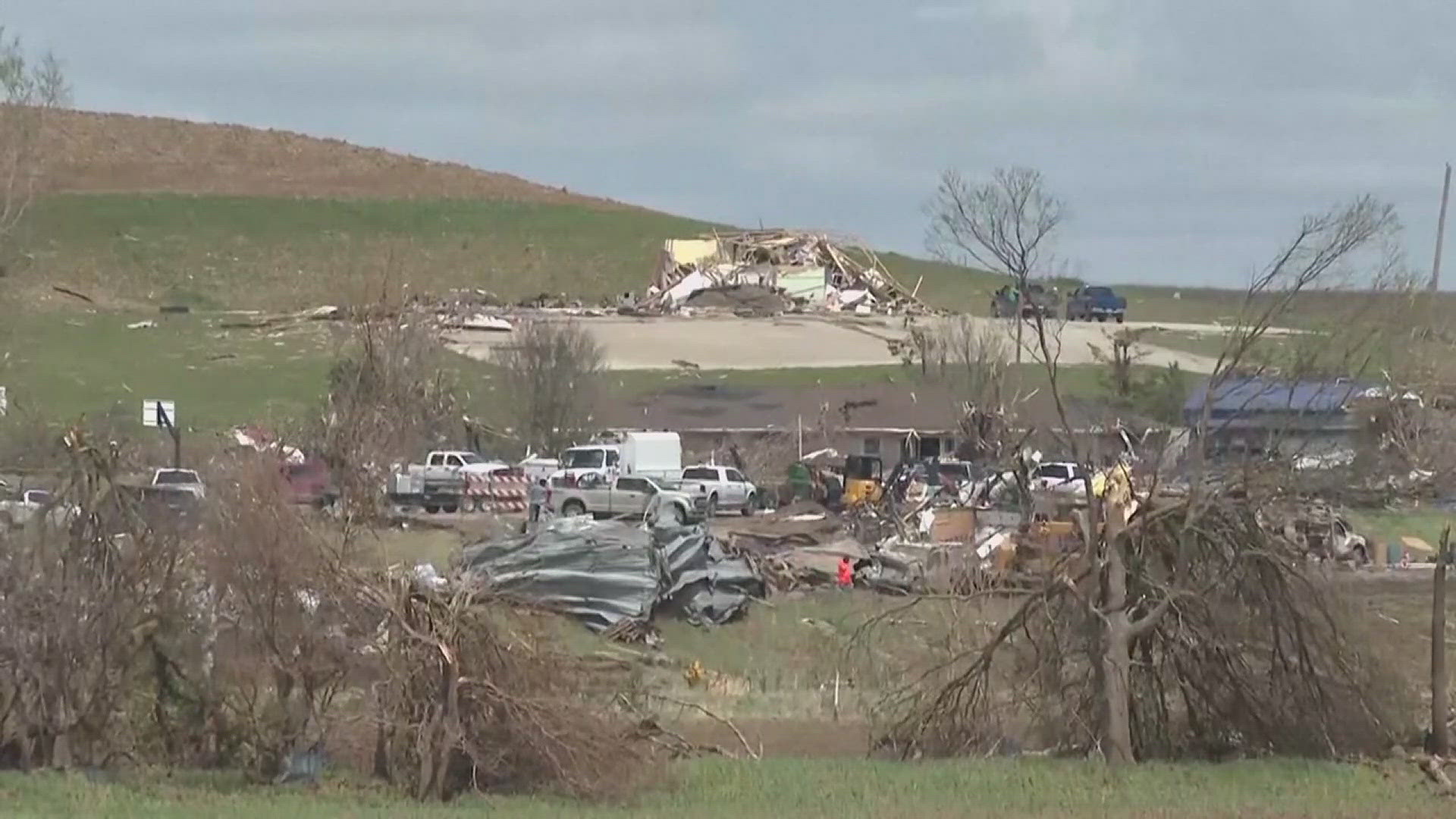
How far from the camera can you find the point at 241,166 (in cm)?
12975

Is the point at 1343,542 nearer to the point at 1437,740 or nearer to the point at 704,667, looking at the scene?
the point at 704,667

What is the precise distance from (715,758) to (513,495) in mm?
28845

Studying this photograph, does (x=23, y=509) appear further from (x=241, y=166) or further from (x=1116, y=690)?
(x=241, y=166)

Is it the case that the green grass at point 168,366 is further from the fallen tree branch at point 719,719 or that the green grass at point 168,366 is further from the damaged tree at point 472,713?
the damaged tree at point 472,713

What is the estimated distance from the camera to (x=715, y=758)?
1831 centimetres

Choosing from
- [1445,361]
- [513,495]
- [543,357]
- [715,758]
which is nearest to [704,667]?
[715,758]

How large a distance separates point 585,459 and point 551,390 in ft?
30.9

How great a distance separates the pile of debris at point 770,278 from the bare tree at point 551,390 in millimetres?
26469

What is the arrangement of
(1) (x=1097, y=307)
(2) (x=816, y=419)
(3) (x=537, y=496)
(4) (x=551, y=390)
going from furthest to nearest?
(1) (x=1097, y=307) → (2) (x=816, y=419) → (4) (x=551, y=390) → (3) (x=537, y=496)

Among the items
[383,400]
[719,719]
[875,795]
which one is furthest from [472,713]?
[383,400]

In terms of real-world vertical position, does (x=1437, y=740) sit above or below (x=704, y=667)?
above

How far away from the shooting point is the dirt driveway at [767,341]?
71750 millimetres

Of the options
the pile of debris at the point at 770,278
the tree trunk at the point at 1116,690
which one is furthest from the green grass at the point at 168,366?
the tree trunk at the point at 1116,690

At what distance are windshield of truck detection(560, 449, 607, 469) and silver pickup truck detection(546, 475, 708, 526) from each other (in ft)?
9.16
